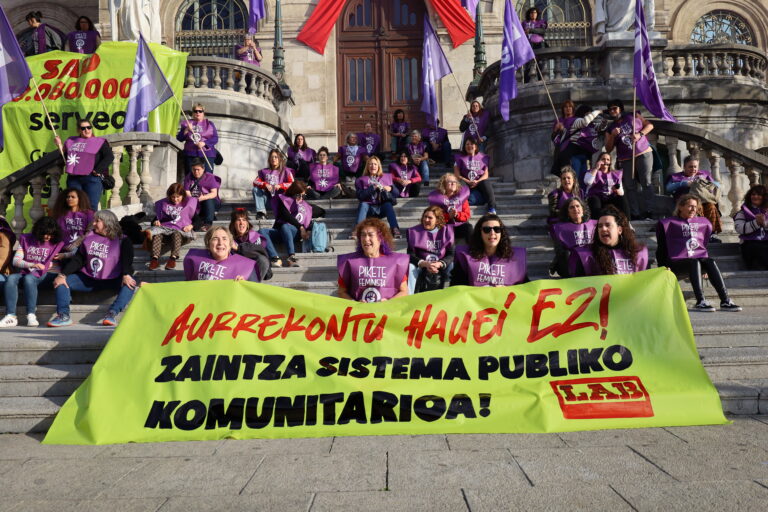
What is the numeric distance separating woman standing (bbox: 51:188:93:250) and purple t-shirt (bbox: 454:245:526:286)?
528 cm

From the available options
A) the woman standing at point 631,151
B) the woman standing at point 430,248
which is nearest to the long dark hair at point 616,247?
the woman standing at point 430,248

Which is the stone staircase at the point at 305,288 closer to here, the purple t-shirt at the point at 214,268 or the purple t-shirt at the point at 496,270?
the purple t-shirt at the point at 214,268

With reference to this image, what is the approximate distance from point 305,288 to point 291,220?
167cm

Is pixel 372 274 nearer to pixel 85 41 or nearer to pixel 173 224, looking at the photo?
pixel 173 224

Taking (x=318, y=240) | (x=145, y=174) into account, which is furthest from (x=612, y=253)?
(x=145, y=174)

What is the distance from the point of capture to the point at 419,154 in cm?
1303

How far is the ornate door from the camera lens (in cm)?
2039

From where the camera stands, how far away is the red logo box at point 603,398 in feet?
→ 13.2

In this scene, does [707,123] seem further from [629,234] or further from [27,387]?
[27,387]

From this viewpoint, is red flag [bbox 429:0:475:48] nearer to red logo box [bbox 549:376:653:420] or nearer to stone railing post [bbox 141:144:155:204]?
stone railing post [bbox 141:144:155:204]

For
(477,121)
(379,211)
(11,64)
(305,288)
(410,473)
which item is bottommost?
(410,473)

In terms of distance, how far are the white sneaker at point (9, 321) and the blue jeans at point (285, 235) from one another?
10.8 feet

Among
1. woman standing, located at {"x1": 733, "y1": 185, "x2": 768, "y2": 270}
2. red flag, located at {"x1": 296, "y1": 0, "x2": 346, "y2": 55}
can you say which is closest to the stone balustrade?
woman standing, located at {"x1": 733, "y1": 185, "x2": 768, "y2": 270}

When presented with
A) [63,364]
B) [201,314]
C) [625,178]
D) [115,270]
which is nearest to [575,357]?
[201,314]
